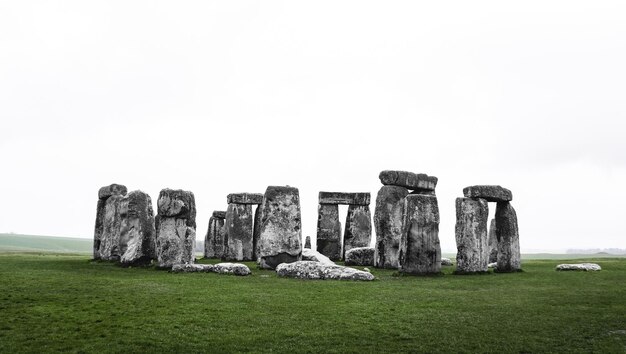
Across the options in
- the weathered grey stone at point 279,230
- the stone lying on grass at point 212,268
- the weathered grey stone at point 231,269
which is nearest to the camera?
the weathered grey stone at point 231,269

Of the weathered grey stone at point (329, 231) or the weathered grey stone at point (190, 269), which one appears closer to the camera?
the weathered grey stone at point (190, 269)

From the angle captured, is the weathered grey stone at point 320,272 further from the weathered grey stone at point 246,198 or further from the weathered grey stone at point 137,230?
the weathered grey stone at point 246,198

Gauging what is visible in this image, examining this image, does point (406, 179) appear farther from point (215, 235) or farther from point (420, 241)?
point (215, 235)

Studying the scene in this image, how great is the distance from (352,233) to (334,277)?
1000 centimetres

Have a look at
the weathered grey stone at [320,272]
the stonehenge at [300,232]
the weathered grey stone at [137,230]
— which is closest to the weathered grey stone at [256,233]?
the stonehenge at [300,232]

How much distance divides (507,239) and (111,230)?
45.7 feet

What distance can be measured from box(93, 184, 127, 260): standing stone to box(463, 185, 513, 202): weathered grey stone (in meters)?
12.9

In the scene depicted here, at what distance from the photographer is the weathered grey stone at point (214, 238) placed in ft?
88.6

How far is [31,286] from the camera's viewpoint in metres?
10.8

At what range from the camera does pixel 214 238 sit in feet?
89.7

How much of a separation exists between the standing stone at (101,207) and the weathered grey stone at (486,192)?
42.4 ft

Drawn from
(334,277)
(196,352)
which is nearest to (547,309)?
(334,277)

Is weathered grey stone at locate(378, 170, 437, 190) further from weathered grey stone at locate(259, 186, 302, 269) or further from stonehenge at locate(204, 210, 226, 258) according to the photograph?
stonehenge at locate(204, 210, 226, 258)

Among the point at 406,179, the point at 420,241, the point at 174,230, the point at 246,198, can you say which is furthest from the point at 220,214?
the point at 420,241
